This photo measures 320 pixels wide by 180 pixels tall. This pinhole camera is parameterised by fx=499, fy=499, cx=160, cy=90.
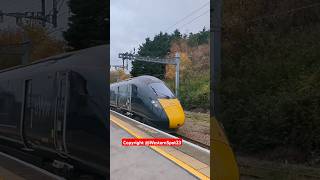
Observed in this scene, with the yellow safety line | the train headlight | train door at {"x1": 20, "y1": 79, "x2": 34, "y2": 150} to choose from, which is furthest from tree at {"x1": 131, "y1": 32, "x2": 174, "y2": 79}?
train door at {"x1": 20, "y1": 79, "x2": 34, "y2": 150}

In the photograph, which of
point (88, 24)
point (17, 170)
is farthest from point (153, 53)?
point (17, 170)

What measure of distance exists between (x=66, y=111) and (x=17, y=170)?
0.83 metres

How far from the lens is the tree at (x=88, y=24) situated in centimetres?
271

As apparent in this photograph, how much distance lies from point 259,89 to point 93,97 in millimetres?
→ 3231

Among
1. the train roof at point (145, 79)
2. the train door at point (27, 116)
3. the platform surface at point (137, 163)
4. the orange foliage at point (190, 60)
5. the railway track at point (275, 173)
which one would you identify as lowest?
the railway track at point (275, 173)

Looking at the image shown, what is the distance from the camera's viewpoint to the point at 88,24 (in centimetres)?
280

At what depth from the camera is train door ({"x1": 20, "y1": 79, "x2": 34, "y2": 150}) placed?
120 inches

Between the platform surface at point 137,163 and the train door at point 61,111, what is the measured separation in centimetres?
29

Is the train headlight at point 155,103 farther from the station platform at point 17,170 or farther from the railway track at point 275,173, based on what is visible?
the railway track at point 275,173

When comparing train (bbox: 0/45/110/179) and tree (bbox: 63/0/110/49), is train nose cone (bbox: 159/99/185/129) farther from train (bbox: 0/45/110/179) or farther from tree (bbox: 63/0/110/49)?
tree (bbox: 63/0/110/49)

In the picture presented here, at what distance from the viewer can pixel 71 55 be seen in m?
2.86

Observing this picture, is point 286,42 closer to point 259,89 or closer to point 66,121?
point 259,89

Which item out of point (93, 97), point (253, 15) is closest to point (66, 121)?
point (93, 97)

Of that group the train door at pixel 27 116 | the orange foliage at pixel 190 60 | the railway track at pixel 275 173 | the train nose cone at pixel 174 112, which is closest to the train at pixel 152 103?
the train nose cone at pixel 174 112
